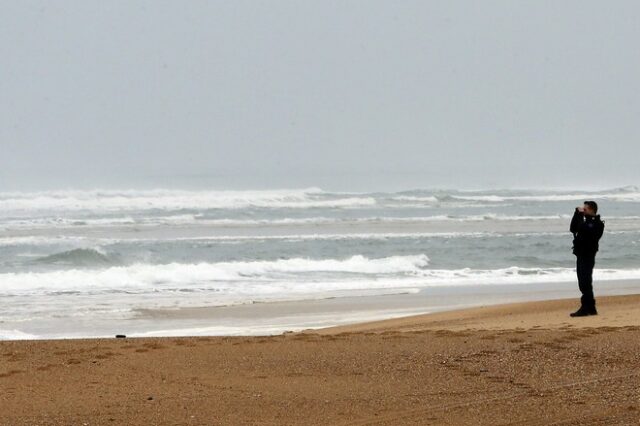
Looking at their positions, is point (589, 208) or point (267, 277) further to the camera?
point (267, 277)

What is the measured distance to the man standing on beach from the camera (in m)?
11.3

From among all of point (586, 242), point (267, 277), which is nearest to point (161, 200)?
point (267, 277)

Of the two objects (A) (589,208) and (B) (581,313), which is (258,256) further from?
(A) (589,208)

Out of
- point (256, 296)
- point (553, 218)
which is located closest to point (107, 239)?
point (256, 296)

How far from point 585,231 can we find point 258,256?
14.3 metres

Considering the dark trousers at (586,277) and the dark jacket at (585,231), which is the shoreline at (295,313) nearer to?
the dark trousers at (586,277)

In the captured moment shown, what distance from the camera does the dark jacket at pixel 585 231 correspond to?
1126cm

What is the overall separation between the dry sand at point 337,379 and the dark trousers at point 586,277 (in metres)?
1.00

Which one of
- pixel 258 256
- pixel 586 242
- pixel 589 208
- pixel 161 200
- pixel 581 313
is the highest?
pixel 161 200

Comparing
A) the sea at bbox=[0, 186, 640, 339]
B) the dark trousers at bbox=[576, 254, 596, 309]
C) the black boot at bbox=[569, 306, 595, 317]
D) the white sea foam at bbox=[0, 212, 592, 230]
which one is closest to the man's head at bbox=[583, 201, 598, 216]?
the dark trousers at bbox=[576, 254, 596, 309]

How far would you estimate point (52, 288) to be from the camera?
18.5 meters

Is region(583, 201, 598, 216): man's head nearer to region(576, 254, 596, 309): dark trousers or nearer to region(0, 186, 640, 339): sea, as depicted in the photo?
region(576, 254, 596, 309): dark trousers

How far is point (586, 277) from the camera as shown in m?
11.5

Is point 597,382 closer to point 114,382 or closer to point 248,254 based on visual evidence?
point 114,382
